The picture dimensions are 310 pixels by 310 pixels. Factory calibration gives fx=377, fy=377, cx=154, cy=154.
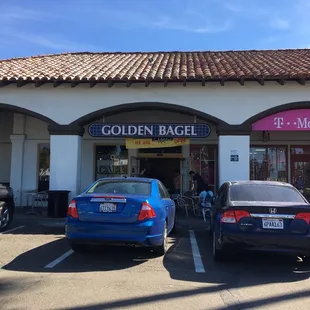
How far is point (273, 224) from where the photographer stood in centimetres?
636

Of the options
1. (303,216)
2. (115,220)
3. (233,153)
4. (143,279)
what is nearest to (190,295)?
(143,279)

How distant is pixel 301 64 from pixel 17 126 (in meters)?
11.3

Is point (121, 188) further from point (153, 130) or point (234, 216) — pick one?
point (153, 130)

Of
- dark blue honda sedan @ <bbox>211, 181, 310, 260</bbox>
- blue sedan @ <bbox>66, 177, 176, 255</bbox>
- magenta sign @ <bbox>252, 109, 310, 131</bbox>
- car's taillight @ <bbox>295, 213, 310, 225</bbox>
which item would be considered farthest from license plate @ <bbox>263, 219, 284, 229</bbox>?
magenta sign @ <bbox>252, 109, 310, 131</bbox>

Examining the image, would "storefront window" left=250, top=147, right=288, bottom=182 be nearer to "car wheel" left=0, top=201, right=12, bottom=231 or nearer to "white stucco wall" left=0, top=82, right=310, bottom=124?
"white stucco wall" left=0, top=82, right=310, bottom=124

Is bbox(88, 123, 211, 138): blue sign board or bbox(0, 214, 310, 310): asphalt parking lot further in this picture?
bbox(88, 123, 211, 138): blue sign board

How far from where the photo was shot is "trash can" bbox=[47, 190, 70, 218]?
39.4 feet

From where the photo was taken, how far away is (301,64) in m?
13.6

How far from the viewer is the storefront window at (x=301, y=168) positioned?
1553 centimetres

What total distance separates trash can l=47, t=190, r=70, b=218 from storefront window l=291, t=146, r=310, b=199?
9292 millimetres

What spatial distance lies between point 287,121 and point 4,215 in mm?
8980

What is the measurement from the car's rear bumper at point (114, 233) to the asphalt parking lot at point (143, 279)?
17.1 inches

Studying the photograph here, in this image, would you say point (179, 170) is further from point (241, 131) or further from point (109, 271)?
point (109, 271)

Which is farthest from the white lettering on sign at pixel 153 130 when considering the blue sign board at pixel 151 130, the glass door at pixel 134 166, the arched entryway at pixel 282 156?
the arched entryway at pixel 282 156
